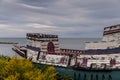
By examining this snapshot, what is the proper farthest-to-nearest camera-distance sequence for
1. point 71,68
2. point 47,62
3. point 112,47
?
point 47,62
point 71,68
point 112,47

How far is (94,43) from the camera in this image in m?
44.2

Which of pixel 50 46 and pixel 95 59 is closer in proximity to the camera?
pixel 95 59

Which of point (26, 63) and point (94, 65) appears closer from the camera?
point (26, 63)

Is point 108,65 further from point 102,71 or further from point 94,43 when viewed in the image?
point 94,43

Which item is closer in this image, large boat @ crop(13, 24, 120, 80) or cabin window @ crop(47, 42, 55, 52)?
large boat @ crop(13, 24, 120, 80)

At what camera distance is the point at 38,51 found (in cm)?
5772

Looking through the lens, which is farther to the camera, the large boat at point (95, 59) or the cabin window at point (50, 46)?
the cabin window at point (50, 46)

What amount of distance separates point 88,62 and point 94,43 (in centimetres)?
264

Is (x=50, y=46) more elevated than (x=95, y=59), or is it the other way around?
(x=50, y=46)

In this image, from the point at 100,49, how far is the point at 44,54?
49.6 ft

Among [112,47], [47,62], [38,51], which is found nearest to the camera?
[112,47]

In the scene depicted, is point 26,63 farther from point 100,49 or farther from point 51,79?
point 100,49

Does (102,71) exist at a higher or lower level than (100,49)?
lower

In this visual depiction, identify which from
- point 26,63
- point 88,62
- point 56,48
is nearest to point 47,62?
point 56,48
